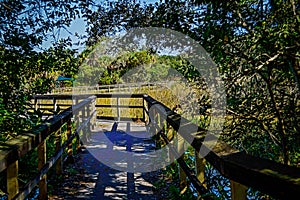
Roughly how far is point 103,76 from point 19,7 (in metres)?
21.9

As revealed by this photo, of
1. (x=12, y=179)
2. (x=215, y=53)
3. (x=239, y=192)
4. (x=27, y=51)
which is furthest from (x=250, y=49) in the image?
(x=12, y=179)

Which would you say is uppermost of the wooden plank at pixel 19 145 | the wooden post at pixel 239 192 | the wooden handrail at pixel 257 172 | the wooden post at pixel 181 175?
the wooden handrail at pixel 257 172

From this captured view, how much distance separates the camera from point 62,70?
425cm

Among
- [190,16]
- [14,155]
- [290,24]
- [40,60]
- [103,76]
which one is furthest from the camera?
[103,76]

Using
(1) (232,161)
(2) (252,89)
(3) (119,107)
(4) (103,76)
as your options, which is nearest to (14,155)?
(1) (232,161)

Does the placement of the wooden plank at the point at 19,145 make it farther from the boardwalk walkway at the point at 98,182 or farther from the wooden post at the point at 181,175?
the wooden post at the point at 181,175

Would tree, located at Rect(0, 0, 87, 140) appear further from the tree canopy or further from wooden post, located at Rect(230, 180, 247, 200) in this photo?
wooden post, located at Rect(230, 180, 247, 200)

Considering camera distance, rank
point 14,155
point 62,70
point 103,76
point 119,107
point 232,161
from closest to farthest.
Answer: point 232,161
point 14,155
point 62,70
point 119,107
point 103,76

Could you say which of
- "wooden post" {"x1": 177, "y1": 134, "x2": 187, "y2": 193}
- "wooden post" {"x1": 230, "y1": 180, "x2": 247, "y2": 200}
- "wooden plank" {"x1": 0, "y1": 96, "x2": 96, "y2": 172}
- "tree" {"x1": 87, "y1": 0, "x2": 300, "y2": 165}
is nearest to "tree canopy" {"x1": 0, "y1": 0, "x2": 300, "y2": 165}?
"tree" {"x1": 87, "y1": 0, "x2": 300, "y2": 165}

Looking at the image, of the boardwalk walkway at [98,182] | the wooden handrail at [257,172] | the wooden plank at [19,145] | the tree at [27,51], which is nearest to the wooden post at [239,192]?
the wooden handrail at [257,172]

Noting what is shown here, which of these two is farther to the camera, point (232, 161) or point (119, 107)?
point (119, 107)

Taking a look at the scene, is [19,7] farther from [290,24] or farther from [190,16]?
[290,24]

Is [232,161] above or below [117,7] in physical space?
below

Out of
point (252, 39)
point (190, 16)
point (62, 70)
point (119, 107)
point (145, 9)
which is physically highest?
point (145, 9)
